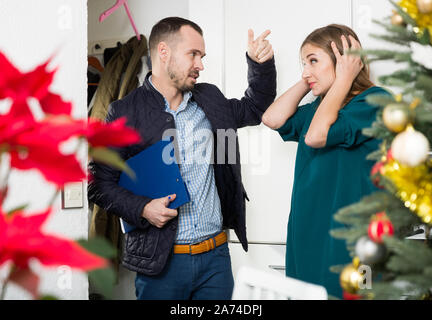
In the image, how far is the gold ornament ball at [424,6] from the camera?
67cm

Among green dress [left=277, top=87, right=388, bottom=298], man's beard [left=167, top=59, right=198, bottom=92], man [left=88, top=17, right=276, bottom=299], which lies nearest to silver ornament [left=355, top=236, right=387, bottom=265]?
green dress [left=277, top=87, right=388, bottom=298]

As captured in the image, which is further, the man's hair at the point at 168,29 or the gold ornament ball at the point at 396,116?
the man's hair at the point at 168,29

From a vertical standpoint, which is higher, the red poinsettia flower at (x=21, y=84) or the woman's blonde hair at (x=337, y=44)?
the woman's blonde hair at (x=337, y=44)

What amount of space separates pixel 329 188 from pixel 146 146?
67cm

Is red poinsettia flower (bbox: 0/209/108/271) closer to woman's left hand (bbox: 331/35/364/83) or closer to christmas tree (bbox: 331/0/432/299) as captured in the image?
christmas tree (bbox: 331/0/432/299)

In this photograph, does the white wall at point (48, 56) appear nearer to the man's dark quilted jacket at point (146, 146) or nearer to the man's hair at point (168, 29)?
the man's dark quilted jacket at point (146, 146)

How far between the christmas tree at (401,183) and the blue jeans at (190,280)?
0.93m

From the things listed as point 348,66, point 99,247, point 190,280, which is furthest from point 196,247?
point 99,247

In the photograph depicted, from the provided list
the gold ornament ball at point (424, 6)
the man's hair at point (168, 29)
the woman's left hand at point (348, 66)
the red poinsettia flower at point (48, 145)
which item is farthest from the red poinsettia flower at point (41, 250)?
the man's hair at point (168, 29)

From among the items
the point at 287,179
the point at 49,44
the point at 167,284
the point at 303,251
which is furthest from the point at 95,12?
the point at 303,251

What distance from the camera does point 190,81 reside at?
174cm

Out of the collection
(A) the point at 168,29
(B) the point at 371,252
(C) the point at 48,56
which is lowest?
(B) the point at 371,252

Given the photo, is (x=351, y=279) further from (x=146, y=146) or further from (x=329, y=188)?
(x=146, y=146)

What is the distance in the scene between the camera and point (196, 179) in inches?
66.8
